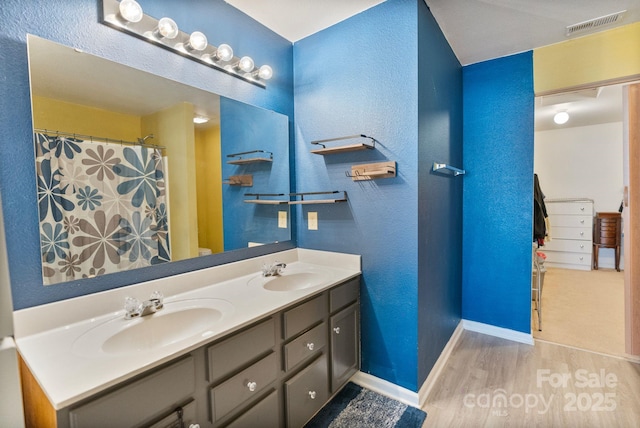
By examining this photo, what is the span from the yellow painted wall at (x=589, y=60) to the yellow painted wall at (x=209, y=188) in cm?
253

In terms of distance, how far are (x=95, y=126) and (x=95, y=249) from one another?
1.71 ft

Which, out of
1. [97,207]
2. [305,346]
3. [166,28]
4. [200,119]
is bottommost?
[305,346]

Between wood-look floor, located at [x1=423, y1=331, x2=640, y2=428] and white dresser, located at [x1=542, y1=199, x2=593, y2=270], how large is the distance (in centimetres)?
286

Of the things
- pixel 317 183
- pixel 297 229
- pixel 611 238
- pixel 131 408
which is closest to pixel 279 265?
pixel 297 229

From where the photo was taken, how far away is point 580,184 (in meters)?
4.79

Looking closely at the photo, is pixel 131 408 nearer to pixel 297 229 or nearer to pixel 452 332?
pixel 297 229

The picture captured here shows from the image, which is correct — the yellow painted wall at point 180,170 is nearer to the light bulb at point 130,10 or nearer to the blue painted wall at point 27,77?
the blue painted wall at point 27,77

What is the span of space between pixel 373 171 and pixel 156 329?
4.46 ft

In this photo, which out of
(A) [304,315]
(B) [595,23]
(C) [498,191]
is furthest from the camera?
(C) [498,191]

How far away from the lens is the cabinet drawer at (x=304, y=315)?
136 centimetres

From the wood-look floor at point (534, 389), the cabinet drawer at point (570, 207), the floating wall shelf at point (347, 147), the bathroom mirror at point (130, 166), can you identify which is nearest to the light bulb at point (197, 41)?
the bathroom mirror at point (130, 166)

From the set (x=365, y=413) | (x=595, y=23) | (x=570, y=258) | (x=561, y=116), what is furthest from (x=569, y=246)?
(x=365, y=413)

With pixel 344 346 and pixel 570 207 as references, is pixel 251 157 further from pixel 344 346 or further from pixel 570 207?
pixel 570 207

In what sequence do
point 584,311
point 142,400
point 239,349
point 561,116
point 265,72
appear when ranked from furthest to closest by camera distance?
point 561,116 < point 584,311 < point 265,72 < point 239,349 < point 142,400
